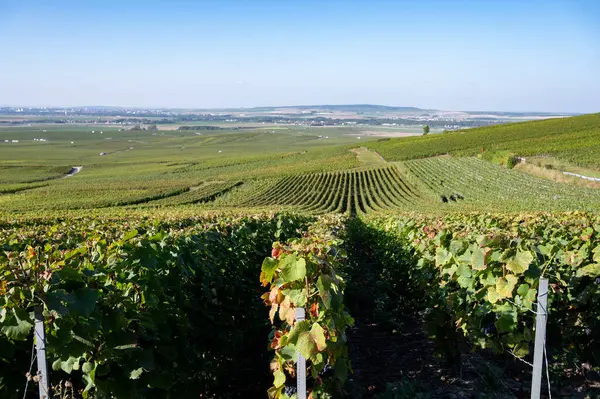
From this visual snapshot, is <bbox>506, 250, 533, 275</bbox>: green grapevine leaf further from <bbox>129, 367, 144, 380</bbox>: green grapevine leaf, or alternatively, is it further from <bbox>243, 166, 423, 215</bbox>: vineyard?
<bbox>243, 166, 423, 215</bbox>: vineyard

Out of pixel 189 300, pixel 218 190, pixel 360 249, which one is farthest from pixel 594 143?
pixel 189 300

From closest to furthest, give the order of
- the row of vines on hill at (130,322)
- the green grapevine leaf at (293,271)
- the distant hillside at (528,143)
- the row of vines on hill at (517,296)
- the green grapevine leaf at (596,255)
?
the row of vines on hill at (130,322) < the green grapevine leaf at (293,271) < the row of vines on hill at (517,296) < the green grapevine leaf at (596,255) < the distant hillside at (528,143)

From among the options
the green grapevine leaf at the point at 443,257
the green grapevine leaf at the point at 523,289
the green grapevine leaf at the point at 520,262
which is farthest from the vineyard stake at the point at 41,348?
the green grapevine leaf at the point at 443,257

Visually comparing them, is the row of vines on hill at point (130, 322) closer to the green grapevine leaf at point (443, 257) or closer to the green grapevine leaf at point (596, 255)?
the green grapevine leaf at point (443, 257)

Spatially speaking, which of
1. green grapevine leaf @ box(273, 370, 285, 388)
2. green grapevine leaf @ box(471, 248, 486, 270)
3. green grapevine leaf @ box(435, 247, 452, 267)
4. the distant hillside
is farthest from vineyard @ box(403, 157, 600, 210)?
green grapevine leaf @ box(273, 370, 285, 388)

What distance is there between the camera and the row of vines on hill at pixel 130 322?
128 inches

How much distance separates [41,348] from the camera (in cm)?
295

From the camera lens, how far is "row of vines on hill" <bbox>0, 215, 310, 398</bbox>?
10.7 feet

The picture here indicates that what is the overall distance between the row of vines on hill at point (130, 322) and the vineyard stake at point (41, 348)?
96mm

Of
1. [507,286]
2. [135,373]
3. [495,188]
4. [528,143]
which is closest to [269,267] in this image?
[135,373]

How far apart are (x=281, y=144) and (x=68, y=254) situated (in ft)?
614

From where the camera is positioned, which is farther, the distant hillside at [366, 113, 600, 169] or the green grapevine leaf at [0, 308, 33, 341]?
the distant hillside at [366, 113, 600, 169]

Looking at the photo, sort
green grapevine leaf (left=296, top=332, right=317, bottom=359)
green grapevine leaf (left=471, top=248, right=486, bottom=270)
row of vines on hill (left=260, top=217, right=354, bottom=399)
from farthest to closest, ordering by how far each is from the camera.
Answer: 1. green grapevine leaf (left=471, top=248, right=486, bottom=270)
2. row of vines on hill (left=260, top=217, right=354, bottom=399)
3. green grapevine leaf (left=296, top=332, right=317, bottom=359)

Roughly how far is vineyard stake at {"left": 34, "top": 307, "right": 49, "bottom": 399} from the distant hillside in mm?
57427
